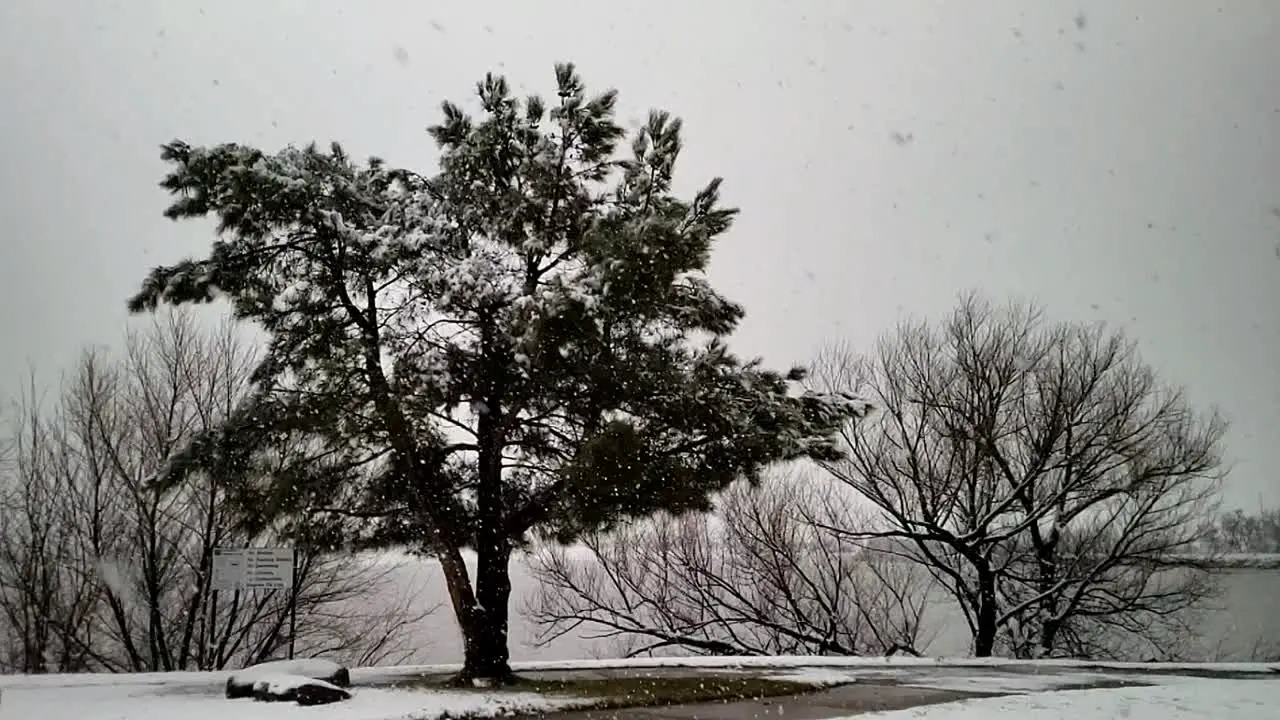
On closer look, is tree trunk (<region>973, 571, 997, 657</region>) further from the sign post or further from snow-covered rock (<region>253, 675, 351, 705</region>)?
snow-covered rock (<region>253, 675, 351, 705</region>)

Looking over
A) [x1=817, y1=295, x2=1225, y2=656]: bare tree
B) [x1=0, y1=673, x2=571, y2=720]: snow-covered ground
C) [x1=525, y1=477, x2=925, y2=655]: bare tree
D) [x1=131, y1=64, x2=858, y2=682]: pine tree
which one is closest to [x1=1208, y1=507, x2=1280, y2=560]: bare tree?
[x1=817, y1=295, x2=1225, y2=656]: bare tree

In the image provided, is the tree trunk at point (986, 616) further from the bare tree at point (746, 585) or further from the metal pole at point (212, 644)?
the metal pole at point (212, 644)

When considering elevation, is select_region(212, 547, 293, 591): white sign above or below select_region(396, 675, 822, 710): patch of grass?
above

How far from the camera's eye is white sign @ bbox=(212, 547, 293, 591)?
1219cm

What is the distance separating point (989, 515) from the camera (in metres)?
18.8

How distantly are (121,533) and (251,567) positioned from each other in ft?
25.5

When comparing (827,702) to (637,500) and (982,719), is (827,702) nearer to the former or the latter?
(982,719)

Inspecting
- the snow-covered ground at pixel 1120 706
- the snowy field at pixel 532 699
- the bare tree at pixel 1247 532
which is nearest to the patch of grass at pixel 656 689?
the snowy field at pixel 532 699

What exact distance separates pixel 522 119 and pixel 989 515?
12685 millimetres

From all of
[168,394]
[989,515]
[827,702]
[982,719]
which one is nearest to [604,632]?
[989,515]

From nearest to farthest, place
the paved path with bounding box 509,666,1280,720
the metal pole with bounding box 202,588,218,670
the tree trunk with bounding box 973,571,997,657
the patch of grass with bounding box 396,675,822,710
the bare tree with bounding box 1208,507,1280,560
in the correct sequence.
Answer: the paved path with bounding box 509,666,1280,720 < the patch of grass with bounding box 396,675,822,710 < the bare tree with bounding box 1208,507,1280,560 < the metal pole with bounding box 202,588,218,670 < the tree trunk with bounding box 973,571,997,657

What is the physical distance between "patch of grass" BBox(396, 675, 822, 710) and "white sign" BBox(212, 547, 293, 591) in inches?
99.4

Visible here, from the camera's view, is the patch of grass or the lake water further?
the lake water

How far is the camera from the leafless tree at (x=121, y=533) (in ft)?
58.0
